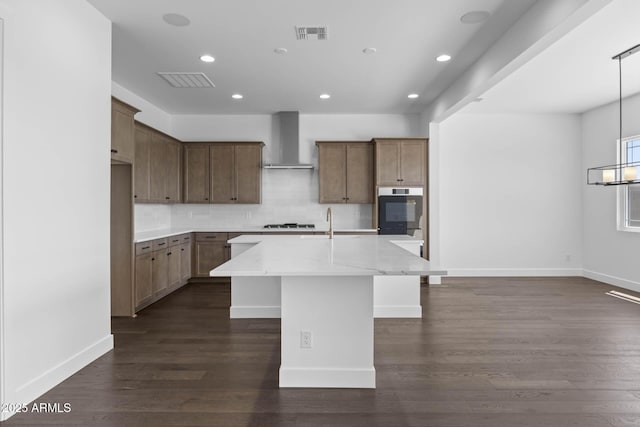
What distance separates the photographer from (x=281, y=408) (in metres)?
2.22

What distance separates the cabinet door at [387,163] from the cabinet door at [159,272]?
348cm

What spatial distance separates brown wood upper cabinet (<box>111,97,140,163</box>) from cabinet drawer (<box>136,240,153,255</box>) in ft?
3.27

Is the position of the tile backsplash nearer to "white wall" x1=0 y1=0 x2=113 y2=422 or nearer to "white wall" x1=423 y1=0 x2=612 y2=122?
"white wall" x1=423 y1=0 x2=612 y2=122

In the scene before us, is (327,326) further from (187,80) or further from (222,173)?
(222,173)

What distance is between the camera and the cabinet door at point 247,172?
247 inches

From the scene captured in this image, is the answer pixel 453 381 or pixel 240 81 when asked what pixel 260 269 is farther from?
A: pixel 240 81

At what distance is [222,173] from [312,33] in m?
3.35

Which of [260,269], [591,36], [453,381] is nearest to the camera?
[260,269]

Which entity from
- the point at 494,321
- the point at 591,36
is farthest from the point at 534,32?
the point at 494,321

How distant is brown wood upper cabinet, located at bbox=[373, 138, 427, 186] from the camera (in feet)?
19.8

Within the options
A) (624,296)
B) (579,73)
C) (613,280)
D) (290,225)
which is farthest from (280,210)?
(613,280)

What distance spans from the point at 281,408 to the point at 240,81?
4.04m

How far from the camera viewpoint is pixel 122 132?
3.87m

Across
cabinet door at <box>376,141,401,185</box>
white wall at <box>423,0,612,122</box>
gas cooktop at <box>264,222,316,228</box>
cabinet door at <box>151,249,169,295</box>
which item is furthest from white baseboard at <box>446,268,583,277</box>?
cabinet door at <box>151,249,169,295</box>
